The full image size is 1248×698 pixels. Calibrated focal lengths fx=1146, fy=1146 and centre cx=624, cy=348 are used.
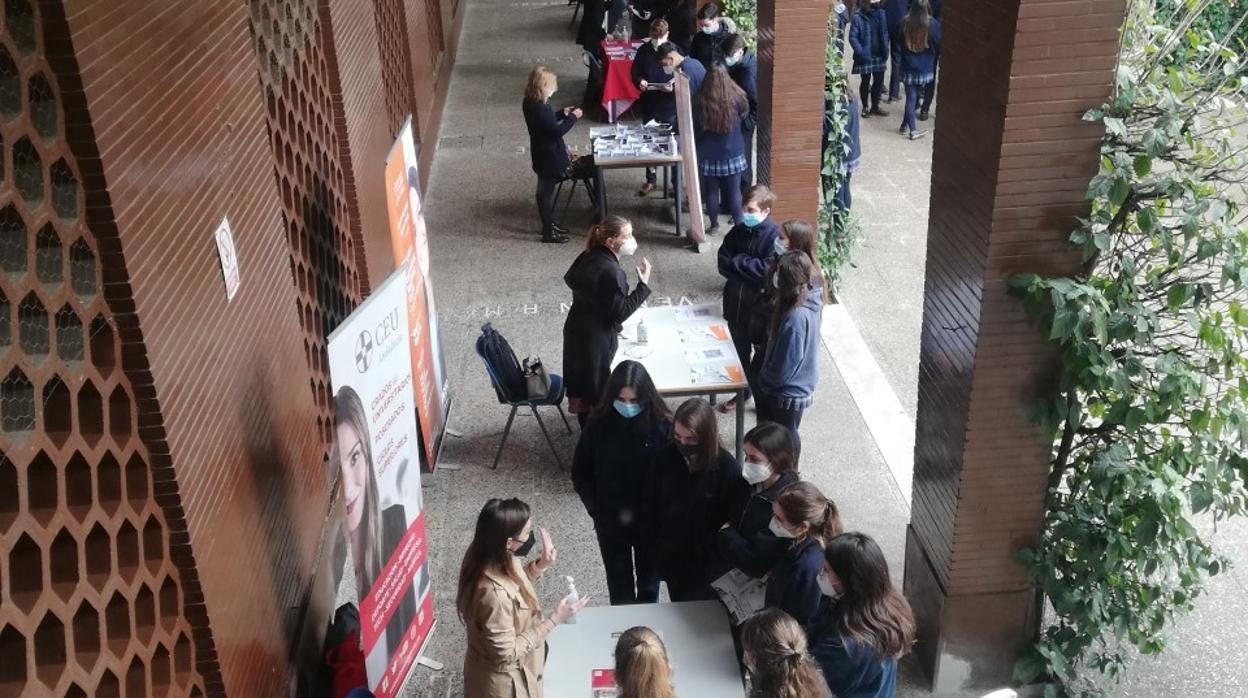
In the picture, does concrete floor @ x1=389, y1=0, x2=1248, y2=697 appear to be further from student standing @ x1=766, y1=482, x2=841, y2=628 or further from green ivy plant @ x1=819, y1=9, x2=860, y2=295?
student standing @ x1=766, y1=482, x2=841, y2=628

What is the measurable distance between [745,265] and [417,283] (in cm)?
214

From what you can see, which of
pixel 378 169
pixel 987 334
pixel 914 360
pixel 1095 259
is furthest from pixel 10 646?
pixel 914 360

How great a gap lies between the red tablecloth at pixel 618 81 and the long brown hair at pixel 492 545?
9927 mm

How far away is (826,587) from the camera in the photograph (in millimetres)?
4422

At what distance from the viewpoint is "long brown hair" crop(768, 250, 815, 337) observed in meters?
6.40

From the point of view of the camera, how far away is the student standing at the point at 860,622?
420cm

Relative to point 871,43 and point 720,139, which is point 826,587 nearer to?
point 720,139

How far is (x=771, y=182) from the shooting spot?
9.62 meters

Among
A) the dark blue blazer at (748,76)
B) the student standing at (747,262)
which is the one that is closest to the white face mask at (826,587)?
the student standing at (747,262)

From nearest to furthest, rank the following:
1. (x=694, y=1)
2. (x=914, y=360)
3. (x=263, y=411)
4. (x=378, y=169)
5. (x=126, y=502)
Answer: (x=126, y=502)
(x=263, y=411)
(x=378, y=169)
(x=914, y=360)
(x=694, y=1)

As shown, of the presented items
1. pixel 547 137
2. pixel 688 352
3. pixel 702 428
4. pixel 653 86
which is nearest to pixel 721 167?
pixel 547 137

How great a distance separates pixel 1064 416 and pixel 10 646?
4.10 meters

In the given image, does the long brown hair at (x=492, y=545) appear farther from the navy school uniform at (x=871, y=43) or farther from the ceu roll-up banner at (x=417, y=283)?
the navy school uniform at (x=871, y=43)

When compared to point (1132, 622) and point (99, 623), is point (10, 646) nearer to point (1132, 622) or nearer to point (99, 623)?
point (99, 623)
